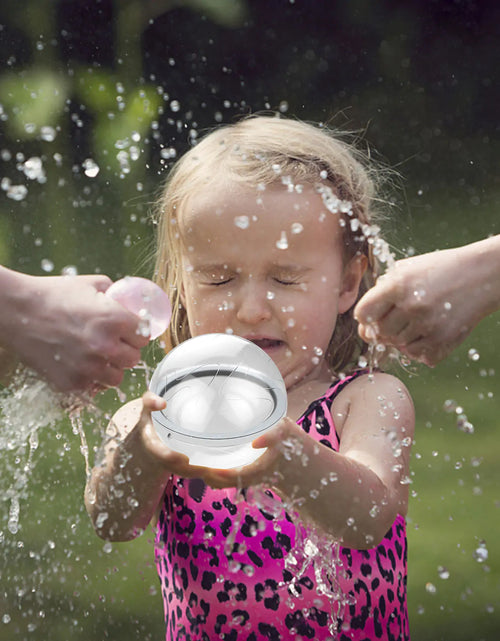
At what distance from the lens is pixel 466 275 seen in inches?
48.1

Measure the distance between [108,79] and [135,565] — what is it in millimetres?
2243

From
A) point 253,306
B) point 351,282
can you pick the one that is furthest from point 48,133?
point 253,306

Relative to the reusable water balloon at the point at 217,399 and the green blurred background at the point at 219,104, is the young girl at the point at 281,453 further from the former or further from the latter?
the green blurred background at the point at 219,104

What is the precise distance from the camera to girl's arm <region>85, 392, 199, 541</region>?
1128mm

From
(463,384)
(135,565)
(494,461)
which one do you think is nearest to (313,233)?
(135,565)

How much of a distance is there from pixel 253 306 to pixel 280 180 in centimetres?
21

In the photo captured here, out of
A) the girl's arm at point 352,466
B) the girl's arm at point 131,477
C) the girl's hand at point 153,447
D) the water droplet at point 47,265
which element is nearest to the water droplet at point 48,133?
the water droplet at point 47,265

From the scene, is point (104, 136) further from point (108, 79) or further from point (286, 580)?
point (286, 580)

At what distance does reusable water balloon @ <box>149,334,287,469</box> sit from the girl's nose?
0.64 ft

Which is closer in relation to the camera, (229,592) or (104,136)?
(229,592)

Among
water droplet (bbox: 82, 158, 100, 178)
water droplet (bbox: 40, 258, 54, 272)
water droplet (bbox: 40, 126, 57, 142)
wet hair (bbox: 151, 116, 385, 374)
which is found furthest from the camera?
water droplet (bbox: 40, 126, 57, 142)

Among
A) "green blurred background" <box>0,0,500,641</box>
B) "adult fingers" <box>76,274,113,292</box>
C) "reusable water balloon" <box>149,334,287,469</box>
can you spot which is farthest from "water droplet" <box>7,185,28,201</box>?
"reusable water balloon" <box>149,334,287,469</box>

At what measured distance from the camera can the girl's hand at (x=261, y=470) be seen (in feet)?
3.59

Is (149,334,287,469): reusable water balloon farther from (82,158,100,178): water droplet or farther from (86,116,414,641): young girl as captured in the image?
(82,158,100,178): water droplet
